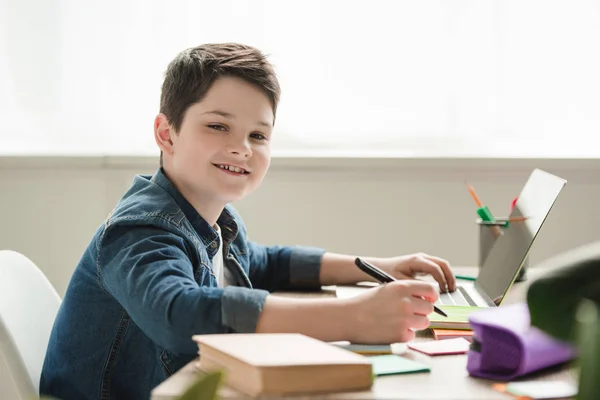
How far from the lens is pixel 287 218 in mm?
2537

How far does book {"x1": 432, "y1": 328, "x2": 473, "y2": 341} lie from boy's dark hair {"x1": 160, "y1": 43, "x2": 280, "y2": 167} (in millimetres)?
508

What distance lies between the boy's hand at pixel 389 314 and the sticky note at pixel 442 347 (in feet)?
0.06

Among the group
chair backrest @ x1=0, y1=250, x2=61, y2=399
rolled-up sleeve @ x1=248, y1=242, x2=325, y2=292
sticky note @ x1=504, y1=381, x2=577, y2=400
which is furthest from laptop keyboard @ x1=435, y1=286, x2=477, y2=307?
chair backrest @ x1=0, y1=250, x2=61, y2=399

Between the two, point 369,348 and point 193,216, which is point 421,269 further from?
point 369,348

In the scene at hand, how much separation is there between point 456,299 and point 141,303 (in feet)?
1.95

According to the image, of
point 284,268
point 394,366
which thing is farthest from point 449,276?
point 394,366

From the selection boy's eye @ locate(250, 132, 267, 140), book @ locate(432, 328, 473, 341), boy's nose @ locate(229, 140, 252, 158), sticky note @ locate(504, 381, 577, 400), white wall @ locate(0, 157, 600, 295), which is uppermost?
boy's eye @ locate(250, 132, 267, 140)

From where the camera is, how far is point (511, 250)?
4.55ft

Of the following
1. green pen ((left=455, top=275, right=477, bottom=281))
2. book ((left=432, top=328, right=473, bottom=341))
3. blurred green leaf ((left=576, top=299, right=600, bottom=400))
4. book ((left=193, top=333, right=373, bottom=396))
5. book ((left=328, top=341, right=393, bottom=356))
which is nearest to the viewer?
blurred green leaf ((left=576, top=299, right=600, bottom=400))

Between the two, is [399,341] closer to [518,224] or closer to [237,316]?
[237,316]

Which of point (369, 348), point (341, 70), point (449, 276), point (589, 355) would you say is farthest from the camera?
point (341, 70)

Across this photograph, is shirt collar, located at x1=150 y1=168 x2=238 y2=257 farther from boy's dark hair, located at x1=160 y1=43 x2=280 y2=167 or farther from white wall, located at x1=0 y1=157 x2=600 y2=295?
white wall, located at x1=0 y1=157 x2=600 y2=295

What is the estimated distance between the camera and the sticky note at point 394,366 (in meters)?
0.81

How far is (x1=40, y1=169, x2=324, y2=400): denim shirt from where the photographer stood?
0.94m
